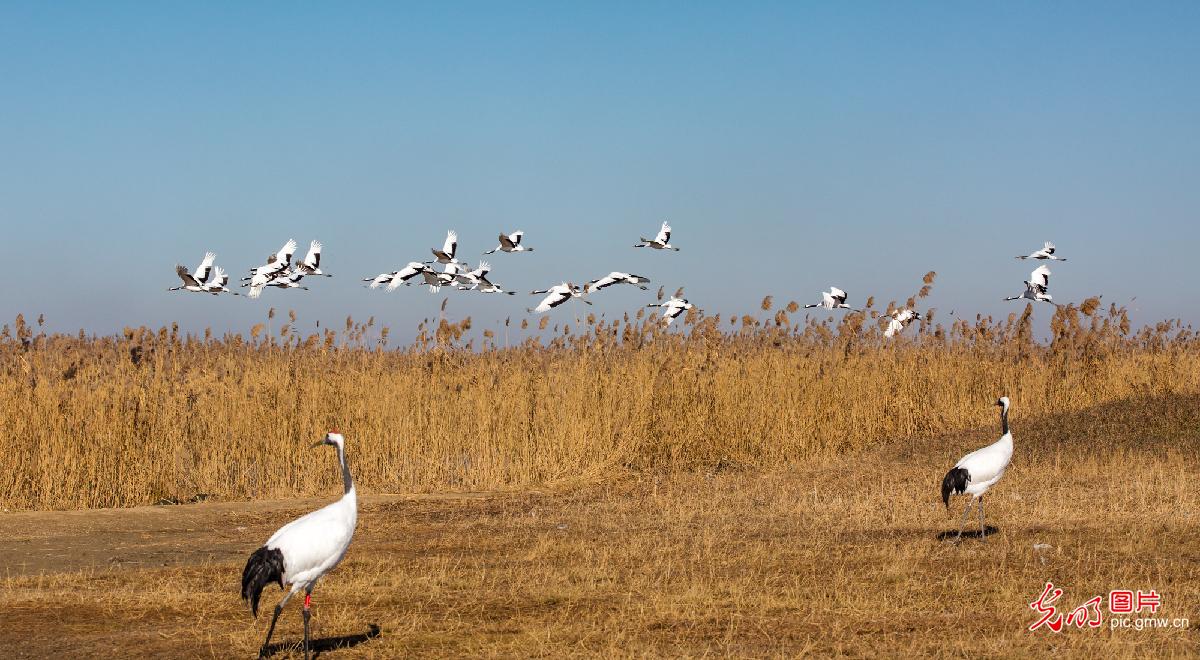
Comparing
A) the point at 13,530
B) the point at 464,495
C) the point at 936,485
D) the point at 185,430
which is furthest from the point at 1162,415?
the point at 13,530

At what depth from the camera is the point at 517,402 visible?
1736cm

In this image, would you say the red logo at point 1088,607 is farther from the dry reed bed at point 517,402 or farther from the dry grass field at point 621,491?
the dry reed bed at point 517,402

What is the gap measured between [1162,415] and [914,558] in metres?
9.68

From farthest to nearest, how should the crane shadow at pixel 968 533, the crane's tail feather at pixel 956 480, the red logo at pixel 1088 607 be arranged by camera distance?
1. the crane shadow at pixel 968 533
2. the crane's tail feather at pixel 956 480
3. the red logo at pixel 1088 607

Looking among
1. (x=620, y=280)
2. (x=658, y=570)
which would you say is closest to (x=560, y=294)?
(x=620, y=280)

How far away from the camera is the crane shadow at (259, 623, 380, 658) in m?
7.16

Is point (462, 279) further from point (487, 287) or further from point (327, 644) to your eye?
point (327, 644)

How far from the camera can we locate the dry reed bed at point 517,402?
15008mm

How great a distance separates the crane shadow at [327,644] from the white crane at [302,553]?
0.66 feet

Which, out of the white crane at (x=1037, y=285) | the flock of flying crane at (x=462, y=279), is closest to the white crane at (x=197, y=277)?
the flock of flying crane at (x=462, y=279)

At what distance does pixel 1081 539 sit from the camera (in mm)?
10562

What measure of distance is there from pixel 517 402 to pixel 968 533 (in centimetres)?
746

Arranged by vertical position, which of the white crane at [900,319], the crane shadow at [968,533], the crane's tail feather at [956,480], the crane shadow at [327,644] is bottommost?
the crane shadow at [327,644]

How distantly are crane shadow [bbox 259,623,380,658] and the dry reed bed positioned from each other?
810 centimetres
